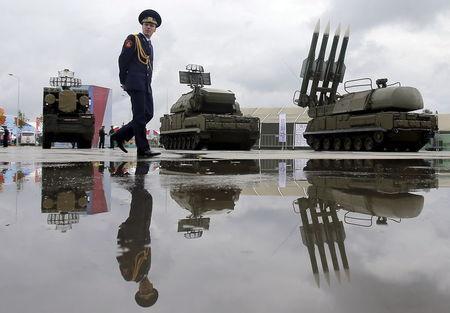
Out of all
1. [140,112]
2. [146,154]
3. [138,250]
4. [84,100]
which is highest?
[84,100]

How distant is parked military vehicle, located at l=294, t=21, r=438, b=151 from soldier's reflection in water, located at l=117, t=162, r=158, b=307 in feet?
52.2

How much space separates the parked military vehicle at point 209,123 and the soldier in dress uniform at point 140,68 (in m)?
10.0

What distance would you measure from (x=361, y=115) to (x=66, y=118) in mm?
11483

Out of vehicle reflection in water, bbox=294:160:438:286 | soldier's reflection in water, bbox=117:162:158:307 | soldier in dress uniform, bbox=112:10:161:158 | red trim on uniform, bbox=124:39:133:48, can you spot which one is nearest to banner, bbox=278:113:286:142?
soldier in dress uniform, bbox=112:10:161:158

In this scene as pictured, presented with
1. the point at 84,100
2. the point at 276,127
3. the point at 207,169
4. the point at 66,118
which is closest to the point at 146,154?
the point at 207,169

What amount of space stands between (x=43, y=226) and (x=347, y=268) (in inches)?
50.8

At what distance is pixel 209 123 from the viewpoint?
57.2ft

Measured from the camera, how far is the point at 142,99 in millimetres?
7285

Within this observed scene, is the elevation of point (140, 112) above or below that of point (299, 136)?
below

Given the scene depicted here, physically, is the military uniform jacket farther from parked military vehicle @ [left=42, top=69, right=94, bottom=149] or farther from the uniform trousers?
parked military vehicle @ [left=42, top=69, right=94, bottom=149]

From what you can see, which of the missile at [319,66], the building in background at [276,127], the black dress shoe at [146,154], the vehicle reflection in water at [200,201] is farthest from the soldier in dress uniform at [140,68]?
the building in background at [276,127]

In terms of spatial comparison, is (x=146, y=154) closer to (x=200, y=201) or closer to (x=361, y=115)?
(x=200, y=201)

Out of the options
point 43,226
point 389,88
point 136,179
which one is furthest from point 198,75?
point 43,226

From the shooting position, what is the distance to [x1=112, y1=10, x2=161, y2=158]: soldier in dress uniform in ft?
23.3
